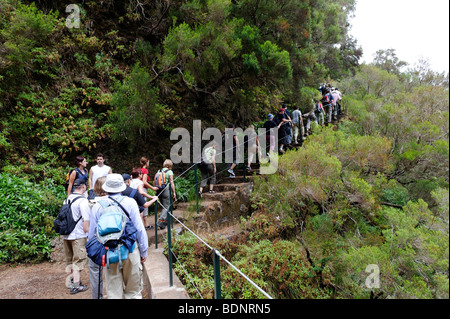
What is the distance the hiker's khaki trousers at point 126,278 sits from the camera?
2.76 meters

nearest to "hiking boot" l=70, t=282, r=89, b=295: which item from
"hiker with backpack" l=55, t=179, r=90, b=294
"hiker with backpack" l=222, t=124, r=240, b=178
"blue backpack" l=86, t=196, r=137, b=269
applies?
Result: "hiker with backpack" l=55, t=179, r=90, b=294

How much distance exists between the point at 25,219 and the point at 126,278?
14.3ft

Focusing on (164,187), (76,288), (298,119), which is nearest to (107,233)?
(76,288)

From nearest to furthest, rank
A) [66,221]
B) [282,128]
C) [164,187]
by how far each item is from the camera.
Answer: [66,221], [164,187], [282,128]

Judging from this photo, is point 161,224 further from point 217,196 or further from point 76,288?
point 76,288

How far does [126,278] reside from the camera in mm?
2865

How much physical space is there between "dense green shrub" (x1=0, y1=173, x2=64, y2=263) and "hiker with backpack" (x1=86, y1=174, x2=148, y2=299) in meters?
3.87

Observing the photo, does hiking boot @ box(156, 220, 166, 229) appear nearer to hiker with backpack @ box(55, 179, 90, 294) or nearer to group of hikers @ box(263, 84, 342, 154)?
hiker with backpack @ box(55, 179, 90, 294)

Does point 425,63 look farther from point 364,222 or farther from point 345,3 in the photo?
point 345,3

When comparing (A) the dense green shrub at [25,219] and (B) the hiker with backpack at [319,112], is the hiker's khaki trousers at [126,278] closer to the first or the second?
(A) the dense green shrub at [25,219]

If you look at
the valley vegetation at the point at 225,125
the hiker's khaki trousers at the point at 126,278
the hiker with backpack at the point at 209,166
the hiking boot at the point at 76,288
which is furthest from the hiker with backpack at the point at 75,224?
the hiker with backpack at the point at 209,166

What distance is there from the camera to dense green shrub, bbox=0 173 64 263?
5.39m

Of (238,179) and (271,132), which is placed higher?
(271,132)

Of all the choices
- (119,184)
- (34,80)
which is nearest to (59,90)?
(34,80)
